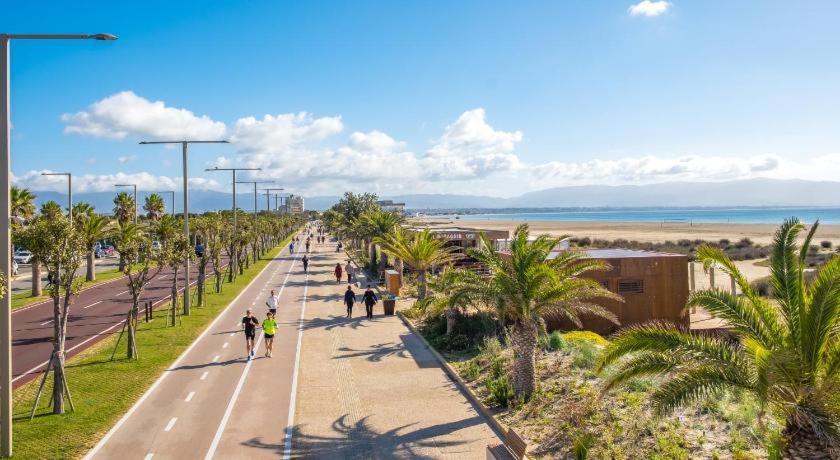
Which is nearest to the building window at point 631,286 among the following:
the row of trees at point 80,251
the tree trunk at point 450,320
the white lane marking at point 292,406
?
the tree trunk at point 450,320

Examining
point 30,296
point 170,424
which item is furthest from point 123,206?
point 170,424

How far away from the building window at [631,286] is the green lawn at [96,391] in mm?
14698

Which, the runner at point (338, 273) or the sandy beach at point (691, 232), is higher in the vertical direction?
the sandy beach at point (691, 232)

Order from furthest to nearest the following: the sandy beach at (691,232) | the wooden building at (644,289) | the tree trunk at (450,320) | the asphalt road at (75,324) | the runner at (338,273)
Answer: the sandy beach at (691,232) < the runner at (338,273) < the wooden building at (644,289) < the tree trunk at (450,320) < the asphalt road at (75,324)

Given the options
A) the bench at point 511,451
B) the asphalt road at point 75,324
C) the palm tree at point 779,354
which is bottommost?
the asphalt road at point 75,324

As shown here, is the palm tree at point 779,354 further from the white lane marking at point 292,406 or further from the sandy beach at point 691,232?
the sandy beach at point 691,232

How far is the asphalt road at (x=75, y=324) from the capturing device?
17.3m

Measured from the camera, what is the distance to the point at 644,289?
20922mm

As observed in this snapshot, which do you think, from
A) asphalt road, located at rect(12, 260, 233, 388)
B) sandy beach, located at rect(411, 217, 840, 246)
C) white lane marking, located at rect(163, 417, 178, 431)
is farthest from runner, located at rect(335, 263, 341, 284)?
white lane marking, located at rect(163, 417, 178, 431)

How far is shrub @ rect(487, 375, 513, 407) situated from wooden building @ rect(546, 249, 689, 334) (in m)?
8.21

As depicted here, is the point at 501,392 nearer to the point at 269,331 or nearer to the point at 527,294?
the point at 527,294

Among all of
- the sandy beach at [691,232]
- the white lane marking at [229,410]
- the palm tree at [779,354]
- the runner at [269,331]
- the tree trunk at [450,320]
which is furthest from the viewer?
the sandy beach at [691,232]

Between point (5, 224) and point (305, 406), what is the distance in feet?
21.6

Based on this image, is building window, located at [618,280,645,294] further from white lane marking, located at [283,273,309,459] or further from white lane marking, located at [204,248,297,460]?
white lane marking, located at [204,248,297,460]
